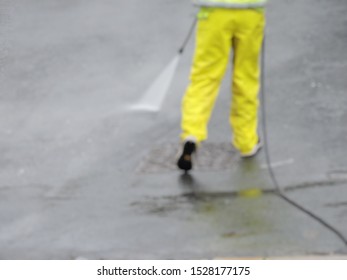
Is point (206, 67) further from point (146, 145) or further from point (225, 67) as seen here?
point (146, 145)

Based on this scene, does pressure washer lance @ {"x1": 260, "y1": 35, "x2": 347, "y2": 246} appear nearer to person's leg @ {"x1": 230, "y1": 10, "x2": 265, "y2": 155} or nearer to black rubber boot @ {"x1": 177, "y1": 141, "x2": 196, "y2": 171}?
person's leg @ {"x1": 230, "y1": 10, "x2": 265, "y2": 155}

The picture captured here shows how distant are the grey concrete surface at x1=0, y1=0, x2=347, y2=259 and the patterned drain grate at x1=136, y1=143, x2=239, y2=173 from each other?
0.01 metres

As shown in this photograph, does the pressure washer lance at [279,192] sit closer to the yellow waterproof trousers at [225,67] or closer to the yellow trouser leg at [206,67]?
the yellow waterproof trousers at [225,67]

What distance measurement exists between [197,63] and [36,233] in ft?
5.64

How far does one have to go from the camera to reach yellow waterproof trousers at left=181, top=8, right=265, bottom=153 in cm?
822

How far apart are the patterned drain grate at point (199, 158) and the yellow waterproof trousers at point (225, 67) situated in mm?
161

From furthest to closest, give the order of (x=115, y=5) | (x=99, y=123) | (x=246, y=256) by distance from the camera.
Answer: (x=115, y=5)
(x=99, y=123)
(x=246, y=256)

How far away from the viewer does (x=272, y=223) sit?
24.7ft

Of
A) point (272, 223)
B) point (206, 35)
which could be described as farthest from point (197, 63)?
point (272, 223)

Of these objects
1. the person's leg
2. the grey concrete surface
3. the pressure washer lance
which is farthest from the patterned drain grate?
the pressure washer lance

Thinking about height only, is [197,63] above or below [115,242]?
above

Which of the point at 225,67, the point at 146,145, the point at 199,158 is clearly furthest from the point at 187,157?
the point at 146,145

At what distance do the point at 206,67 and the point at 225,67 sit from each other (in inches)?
6.3

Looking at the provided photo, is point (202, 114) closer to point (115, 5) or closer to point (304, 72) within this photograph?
point (304, 72)
